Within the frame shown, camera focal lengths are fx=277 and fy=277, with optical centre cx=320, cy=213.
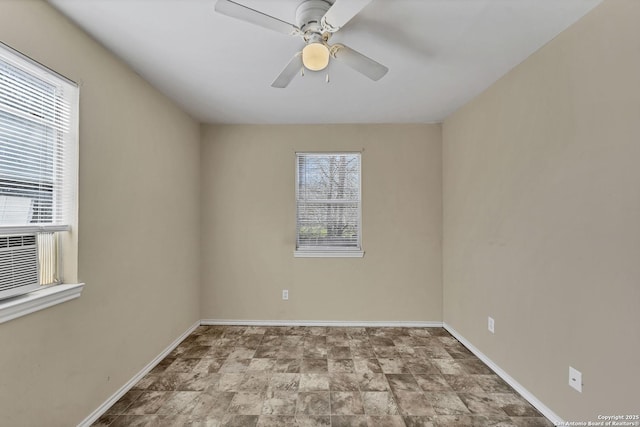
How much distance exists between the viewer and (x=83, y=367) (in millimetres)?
1690

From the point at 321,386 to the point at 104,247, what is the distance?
185cm

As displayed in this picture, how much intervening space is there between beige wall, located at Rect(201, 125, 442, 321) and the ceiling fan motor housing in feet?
6.16

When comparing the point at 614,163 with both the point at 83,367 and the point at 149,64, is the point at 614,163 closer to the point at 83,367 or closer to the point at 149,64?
the point at 149,64

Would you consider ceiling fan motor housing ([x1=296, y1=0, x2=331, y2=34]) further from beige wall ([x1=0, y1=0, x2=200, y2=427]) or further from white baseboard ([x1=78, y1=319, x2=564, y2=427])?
white baseboard ([x1=78, y1=319, x2=564, y2=427])

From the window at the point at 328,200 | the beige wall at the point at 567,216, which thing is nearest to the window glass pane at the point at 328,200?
the window at the point at 328,200

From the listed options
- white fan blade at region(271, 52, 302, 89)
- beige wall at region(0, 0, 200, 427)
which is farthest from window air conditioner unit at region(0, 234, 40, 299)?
white fan blade at region(271, 52, 302, 89)

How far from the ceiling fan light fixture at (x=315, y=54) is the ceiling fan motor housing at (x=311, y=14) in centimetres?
11

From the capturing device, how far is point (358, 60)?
A: 5.20 ft

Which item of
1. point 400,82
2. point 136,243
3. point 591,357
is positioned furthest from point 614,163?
point 136,243

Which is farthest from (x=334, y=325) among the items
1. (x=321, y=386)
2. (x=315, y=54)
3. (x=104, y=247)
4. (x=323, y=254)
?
(x=315, y=54)

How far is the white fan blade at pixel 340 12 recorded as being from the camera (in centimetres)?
120

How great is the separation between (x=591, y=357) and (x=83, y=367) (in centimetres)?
294

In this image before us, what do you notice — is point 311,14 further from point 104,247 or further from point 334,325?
point 334,325

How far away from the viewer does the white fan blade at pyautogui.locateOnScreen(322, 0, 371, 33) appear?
1204mm
